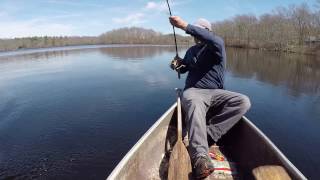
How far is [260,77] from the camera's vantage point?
20.4 meters

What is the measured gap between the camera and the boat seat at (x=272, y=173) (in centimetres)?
324

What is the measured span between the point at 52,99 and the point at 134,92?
12.1ft

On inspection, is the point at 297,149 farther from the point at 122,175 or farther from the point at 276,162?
the point at 122,175

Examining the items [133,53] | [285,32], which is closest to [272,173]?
[133,53]

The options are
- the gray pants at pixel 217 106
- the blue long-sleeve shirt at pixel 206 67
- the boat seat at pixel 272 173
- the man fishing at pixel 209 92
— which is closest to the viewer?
the boat seat at pixel 272 173

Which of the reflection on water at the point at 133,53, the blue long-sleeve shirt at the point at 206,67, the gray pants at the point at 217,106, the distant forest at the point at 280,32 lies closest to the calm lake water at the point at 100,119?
the gray pants at the point at 217,106

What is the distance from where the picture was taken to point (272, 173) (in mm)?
3314

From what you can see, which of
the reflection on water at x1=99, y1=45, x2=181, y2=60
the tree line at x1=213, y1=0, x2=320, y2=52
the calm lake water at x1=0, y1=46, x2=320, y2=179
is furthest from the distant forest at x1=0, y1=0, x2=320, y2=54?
the calm lake water at x1=0, y1=46, x2=320, y2=179

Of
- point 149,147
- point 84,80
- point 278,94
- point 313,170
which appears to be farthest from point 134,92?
point 149,147

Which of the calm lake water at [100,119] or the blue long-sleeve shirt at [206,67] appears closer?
the blue long-sleeve shirt at [206,67]

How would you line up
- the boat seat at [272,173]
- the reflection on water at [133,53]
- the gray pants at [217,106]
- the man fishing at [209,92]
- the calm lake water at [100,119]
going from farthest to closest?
the reflection on water at [133,53]
the calm lake water at [100,119]
the gray pants at [217,106]
the man fishing at [209,92]
the boat seat at [272,173]

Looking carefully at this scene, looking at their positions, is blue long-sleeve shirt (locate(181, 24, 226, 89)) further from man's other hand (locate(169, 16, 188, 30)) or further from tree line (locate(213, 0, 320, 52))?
tree line (locate(213, 0, 320, 52))

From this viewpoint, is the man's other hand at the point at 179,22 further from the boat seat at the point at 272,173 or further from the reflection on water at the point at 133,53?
the reflection on water at the point at 133,53

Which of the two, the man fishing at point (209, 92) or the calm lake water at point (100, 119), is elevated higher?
the man fishing at point (209, 92)
